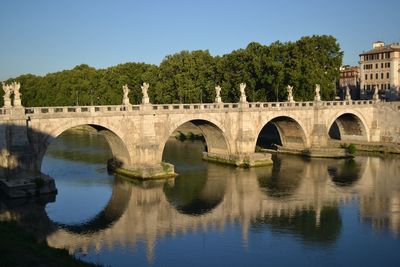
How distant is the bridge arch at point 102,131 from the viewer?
40.5 metres

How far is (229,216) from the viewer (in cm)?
3525

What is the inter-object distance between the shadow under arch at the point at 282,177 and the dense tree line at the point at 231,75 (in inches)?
635

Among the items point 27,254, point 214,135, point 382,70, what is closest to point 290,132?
point 214,135

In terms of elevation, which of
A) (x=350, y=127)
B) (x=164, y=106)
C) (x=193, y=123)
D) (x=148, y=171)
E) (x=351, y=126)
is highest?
(x=164, y=106)

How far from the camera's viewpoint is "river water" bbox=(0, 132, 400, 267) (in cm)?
2705

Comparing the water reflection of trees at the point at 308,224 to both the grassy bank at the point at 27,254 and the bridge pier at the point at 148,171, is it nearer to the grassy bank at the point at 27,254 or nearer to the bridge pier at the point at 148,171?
the grassy bank at the point at 27,254

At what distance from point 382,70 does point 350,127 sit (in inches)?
1065

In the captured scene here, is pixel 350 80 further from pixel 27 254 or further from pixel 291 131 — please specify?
pixel 27 254

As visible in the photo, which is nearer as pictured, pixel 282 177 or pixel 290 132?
pixel 282 177

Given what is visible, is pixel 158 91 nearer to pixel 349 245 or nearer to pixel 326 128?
pixel 326 128

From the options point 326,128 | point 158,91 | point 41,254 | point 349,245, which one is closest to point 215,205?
point 349,245

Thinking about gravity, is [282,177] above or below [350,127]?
below

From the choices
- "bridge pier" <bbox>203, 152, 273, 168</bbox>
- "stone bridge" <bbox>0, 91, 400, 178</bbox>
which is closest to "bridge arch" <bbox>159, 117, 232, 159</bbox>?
"stone bridge" <bbox>0, 91, 400, 178</bbox>

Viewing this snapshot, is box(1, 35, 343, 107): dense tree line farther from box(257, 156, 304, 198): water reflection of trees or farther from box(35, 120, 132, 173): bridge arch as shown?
box(35, 120, 132, 173): bridge arch
